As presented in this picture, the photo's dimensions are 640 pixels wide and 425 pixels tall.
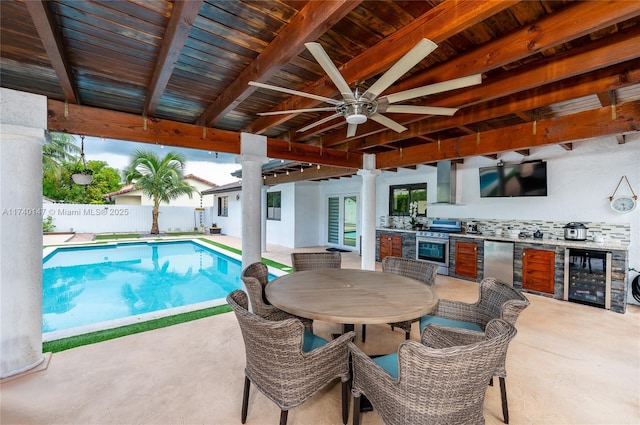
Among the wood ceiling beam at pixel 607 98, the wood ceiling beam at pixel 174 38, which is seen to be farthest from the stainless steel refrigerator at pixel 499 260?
the wood ceiling beam at pixel 174 38

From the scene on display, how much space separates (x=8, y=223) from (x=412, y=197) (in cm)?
789

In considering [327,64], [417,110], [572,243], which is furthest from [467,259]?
[327,64]

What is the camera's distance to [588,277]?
14.9 feet

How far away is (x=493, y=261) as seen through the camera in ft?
18.5

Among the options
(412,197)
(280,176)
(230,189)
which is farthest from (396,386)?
(230,189)

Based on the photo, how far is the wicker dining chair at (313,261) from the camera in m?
3.88

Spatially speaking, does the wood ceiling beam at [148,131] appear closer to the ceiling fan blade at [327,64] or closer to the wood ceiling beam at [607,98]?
the ceiling fan blade at [327,64]

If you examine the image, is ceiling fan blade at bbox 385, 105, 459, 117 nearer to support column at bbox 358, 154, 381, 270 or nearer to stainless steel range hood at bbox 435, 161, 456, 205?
support column at bbox 358, 154, 381, 270

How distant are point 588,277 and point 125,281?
9.04m

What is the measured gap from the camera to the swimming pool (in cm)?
418

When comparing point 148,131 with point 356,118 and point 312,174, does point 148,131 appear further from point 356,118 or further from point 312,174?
point 312,174

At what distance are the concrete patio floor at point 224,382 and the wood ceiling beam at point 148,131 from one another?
7.92 feet

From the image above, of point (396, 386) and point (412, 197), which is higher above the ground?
point (412, 197)

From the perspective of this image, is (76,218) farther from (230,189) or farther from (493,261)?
(493,261)
